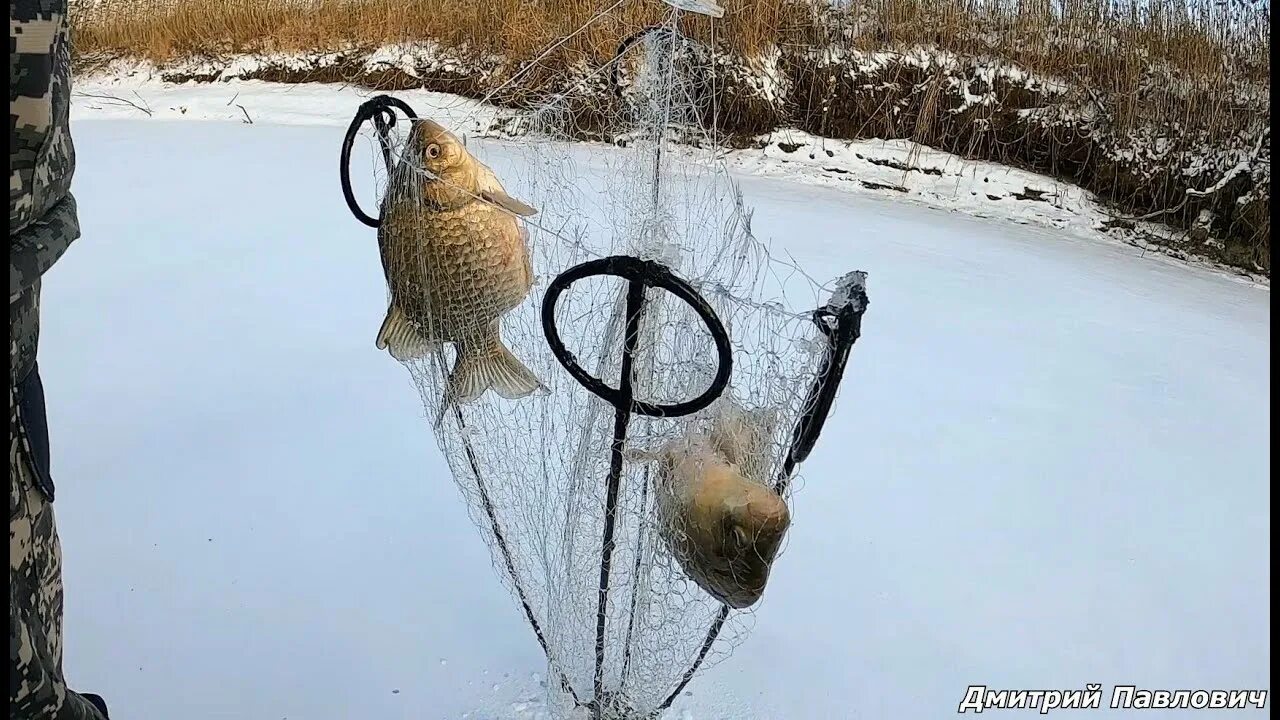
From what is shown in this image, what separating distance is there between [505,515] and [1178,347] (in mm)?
1097

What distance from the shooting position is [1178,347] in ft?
4.28

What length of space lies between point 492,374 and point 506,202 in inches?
4.2

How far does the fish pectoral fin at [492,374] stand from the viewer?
1.73 feet

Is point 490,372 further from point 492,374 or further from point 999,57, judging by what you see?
point 999,57

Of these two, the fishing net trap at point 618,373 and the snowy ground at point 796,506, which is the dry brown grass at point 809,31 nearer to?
the snowy ground at point 796,506

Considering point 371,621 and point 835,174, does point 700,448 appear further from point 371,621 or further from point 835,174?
point 835,174

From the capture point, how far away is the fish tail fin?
1.73ft

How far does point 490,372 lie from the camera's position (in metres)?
0.53

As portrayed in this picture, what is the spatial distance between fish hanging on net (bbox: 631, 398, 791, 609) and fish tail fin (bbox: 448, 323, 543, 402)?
9 cm

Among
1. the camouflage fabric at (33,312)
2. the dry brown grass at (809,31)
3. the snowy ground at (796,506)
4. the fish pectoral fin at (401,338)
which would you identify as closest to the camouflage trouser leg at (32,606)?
the camouflage fabric at (33,312)

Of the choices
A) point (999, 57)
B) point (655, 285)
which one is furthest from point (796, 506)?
point (999, 57)

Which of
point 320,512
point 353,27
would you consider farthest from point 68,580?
point 353,27

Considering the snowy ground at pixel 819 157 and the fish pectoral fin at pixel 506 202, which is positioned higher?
the fish pectoral fin at pixel 506 202

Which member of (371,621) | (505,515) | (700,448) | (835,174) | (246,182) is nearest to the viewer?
(700,448)
